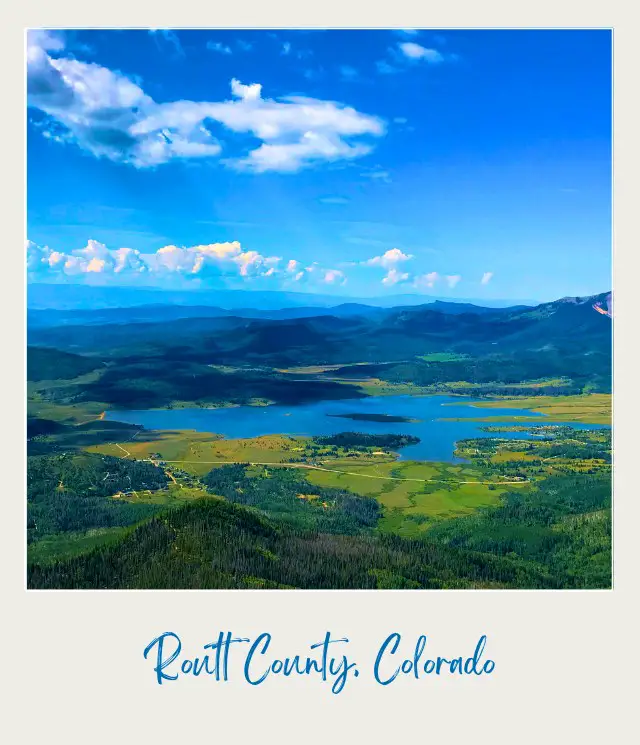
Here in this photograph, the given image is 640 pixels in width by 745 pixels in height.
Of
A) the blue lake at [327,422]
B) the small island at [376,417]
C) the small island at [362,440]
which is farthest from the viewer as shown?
the small island at [376,417]

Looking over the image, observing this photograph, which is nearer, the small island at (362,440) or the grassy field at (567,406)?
the small island at (362,440)

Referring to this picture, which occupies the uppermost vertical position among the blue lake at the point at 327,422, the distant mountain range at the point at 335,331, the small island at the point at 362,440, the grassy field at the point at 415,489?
the distant mountain range at the point at 335,331

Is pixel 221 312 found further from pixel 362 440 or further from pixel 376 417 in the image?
pixel 362 440

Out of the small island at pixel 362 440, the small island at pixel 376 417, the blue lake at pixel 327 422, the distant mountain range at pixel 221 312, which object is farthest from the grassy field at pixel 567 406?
the distant mountain range at pixel 221 312

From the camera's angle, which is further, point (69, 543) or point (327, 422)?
point (327, 422)

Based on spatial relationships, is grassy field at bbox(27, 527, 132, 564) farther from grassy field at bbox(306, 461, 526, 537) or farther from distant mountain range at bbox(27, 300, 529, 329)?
distant mountain range at bbox(27, 300, 529, 329)

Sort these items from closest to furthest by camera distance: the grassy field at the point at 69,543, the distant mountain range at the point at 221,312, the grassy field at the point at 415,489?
the grassy field at the point at 69,543 → the grassy field at the point at 415,489 → the distant mountain range at the point at 221,312

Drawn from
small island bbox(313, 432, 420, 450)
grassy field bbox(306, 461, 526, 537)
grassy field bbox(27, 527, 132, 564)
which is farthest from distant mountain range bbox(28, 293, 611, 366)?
grassy field bbox(27, 527, 132, 564)

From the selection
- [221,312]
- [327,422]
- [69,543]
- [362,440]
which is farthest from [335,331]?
[69,543]

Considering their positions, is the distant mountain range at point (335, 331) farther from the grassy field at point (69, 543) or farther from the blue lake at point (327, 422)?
the grassy field at point (69, 543)
